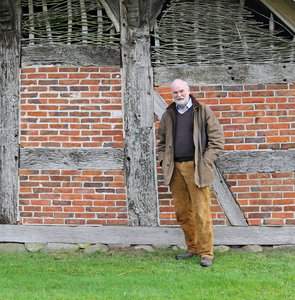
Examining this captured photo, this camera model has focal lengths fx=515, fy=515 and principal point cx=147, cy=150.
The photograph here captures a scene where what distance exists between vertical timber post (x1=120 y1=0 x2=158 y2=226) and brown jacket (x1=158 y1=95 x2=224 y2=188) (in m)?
0.41

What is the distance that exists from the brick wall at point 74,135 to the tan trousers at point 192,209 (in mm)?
708

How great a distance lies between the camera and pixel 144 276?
4.91m

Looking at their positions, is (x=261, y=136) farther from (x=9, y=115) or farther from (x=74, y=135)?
(x=9, y=115)

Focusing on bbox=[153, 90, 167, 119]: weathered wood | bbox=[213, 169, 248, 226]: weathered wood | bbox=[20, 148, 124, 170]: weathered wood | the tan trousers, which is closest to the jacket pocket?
the tan trousers

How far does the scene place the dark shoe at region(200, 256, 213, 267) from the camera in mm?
5172

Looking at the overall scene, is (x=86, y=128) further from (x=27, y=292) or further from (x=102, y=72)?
(x=27, y=292)

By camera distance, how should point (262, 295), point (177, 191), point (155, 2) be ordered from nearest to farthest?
point (262, 295), point (177, 191), point (155, 2)

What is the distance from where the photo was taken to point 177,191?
213 inches

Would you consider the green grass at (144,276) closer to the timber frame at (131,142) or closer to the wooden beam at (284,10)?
the timber frame at (131,142)

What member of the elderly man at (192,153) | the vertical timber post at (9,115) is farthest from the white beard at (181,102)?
the vertical timber post at (9,115)

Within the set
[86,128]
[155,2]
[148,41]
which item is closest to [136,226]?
[86,128]

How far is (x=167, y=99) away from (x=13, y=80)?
5.76ft

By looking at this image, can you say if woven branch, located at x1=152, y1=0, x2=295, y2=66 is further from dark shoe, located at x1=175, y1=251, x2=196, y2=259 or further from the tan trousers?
dark shoe, located at x1=175, y1=251, x2=196, y2=259

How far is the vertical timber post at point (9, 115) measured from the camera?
5.83m
